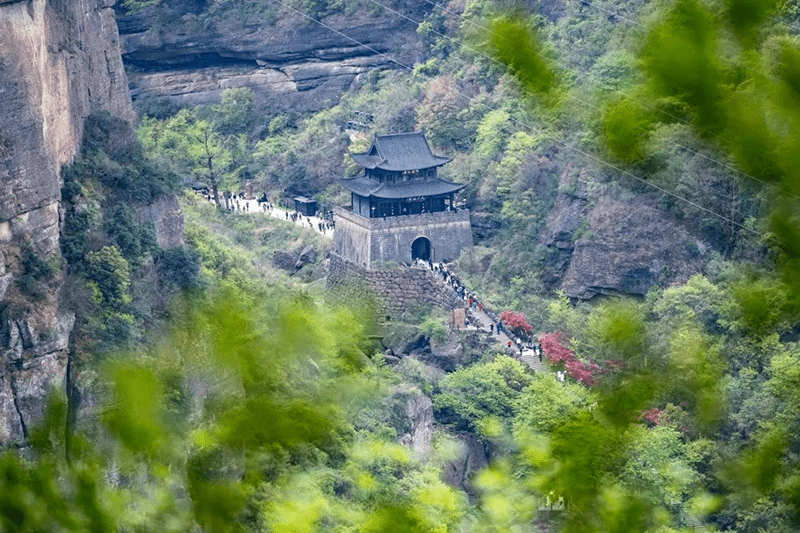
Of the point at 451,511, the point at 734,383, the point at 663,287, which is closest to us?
the point at 451,511

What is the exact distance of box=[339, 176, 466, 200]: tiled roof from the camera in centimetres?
3300

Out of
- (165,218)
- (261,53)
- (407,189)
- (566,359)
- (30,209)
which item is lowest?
(566,359)

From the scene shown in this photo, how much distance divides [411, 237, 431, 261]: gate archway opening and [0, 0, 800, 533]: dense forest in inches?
37.8

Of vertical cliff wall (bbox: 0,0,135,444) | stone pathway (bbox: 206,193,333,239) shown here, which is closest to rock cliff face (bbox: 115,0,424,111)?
stone pathway (bbox: 206,193,333,239)

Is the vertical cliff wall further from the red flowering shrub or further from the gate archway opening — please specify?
the gate archway opening

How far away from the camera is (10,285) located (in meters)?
20.9

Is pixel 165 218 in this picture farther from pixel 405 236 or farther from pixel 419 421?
pixel 405 236

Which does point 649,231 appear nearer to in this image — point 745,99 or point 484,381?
point 484,381

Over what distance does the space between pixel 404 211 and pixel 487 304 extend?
396cm

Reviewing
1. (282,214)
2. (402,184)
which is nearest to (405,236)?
(402,184)

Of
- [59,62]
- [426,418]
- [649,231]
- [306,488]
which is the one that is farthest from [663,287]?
[306,488]

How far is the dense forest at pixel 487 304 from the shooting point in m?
4.73

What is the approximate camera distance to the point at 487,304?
100ft

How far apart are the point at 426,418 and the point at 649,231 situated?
738cm
